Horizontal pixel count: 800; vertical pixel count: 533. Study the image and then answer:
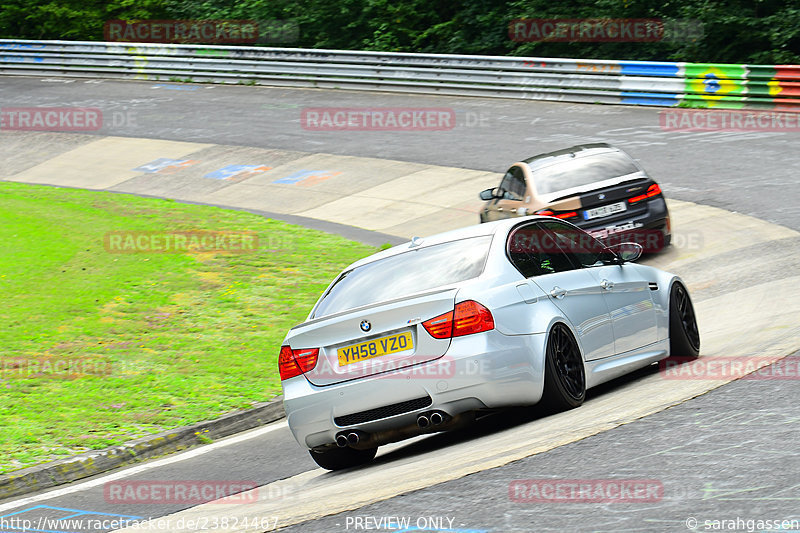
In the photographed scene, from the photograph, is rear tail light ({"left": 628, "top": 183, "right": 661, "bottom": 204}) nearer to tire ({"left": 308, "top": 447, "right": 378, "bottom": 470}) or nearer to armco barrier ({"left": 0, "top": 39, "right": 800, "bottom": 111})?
tire ({"left": 308, "top": 447, "right": 378, "bottom": 470})

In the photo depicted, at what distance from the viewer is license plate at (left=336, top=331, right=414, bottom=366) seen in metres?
7.19

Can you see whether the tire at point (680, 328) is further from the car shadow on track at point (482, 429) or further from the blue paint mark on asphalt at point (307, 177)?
the blue paint mark on asphalt at point (307, 177)

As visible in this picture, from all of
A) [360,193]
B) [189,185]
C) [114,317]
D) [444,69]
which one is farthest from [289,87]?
[114,317]

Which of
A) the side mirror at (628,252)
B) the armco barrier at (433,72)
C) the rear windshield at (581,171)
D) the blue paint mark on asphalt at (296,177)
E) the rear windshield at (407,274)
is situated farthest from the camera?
the armco barrier at (433,72)

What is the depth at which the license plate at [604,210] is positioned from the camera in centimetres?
1528

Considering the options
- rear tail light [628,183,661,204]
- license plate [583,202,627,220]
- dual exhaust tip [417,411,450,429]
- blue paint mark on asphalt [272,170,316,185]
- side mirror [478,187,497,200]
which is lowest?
blue paint mark on asphalt [272,170,316,185]

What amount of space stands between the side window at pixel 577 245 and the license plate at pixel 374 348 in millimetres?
1883

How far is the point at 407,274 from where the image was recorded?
779 cm

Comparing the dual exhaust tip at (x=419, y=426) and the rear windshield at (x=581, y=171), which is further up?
the rear windshield at (x=581, y=171)

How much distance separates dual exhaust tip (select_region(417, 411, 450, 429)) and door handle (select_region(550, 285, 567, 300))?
128cm

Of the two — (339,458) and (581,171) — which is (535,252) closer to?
(339,458)

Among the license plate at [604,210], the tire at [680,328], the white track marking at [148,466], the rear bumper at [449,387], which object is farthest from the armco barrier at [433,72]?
the rear bumper at [449,387]

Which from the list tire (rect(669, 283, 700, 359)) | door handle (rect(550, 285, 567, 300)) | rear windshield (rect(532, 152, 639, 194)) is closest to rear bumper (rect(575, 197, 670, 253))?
rear windshield (rect(532, 152, 639, 194))

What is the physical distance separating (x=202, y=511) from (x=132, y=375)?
4881mm
